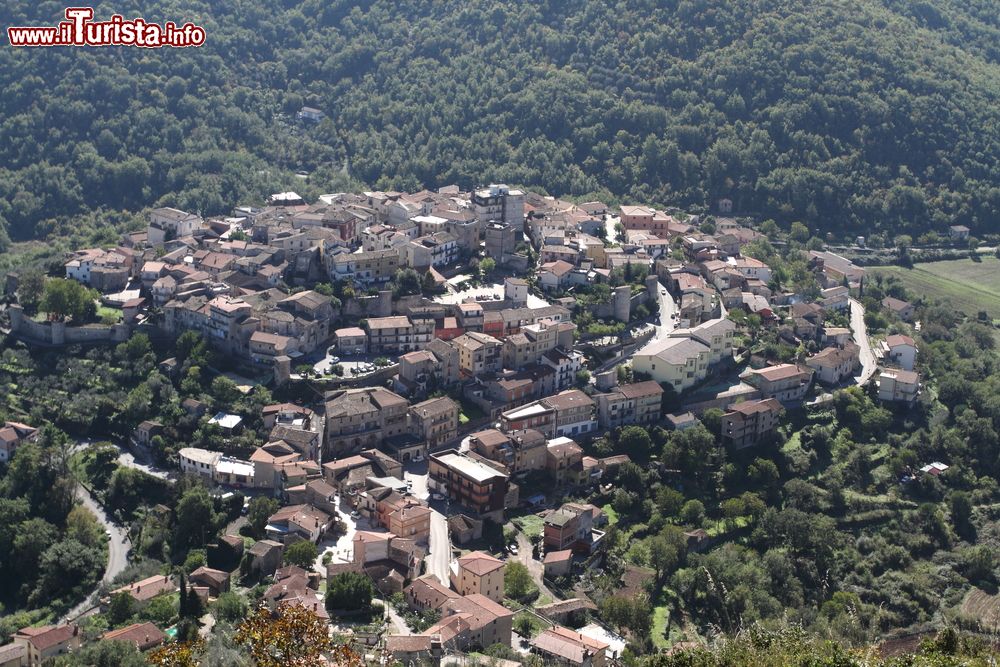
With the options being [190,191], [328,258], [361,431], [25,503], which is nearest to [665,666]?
[361,431]

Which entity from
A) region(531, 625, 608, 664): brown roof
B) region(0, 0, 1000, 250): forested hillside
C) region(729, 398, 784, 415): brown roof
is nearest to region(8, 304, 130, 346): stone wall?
region(0, 0, 1000, 250): forested hillside

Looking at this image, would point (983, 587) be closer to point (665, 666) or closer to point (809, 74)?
point (665, 666)

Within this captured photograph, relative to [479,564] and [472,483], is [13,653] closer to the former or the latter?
[479,564]

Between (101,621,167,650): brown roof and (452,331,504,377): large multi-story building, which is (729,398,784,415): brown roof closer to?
(452,331,504,377): large multi-story building

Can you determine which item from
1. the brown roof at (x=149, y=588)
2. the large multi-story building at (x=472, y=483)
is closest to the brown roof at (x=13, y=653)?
the brown roof at (x=149, y=588)

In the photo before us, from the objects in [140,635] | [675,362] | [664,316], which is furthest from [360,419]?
[664,316]

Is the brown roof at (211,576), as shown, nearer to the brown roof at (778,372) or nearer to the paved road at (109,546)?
the paved road at (109,546)

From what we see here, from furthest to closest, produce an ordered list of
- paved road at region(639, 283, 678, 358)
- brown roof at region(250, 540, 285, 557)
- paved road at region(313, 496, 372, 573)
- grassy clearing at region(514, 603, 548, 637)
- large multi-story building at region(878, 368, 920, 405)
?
1. paved road at region(639, 283, 678, 358)
2. large multi-story building at region(878, 368, 920, 405)
3. paved road at region(313, 496, 372, 573)
4. brown roof at region(250, 540, 285, 557)
5. grassy clearing at region(514, 603, 548, 637)
